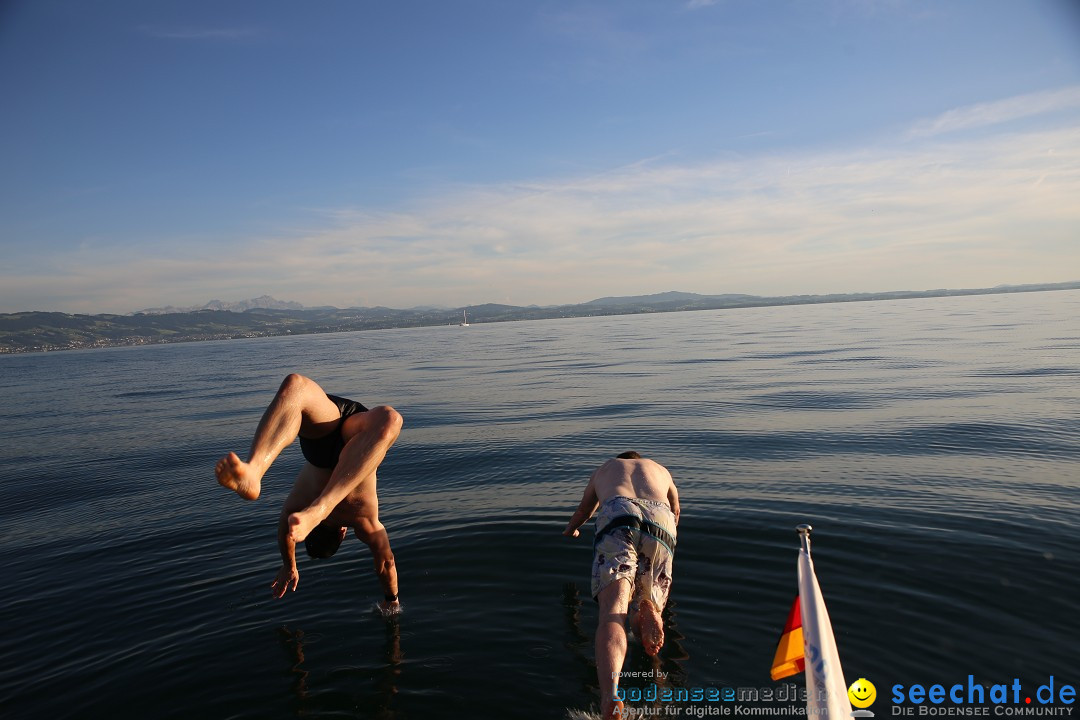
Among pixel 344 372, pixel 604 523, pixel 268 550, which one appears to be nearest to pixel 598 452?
pixel 268 550

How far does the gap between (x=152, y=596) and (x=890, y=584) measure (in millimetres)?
8327

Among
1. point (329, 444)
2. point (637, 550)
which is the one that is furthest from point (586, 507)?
point (329, 444)

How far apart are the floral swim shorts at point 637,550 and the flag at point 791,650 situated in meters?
1.41

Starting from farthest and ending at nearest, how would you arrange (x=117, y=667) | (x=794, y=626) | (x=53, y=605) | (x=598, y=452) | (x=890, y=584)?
(x=598, y=452), (x=53, y=605), (x=890, y=584), (x=117, y=667), (x=794, y=626)

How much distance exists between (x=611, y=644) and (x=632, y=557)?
0.82m

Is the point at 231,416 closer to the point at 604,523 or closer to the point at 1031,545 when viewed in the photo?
the point at 604,523

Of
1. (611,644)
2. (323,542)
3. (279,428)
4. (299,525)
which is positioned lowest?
(611,644)

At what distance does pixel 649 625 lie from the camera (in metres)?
4.84

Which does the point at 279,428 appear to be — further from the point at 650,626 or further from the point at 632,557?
the point at 650,626

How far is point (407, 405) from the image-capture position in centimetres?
2333

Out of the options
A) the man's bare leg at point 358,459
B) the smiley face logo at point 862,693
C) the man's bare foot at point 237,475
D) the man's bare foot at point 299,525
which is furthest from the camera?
the smiley face logo at point 862,693

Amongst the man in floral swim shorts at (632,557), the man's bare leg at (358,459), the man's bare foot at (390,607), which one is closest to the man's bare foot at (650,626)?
the man in floral swim shorts at (632,557)

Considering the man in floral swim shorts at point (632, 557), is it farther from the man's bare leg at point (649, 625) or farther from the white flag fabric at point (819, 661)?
the white flag fabric at point (819, 661)

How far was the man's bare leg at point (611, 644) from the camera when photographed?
13.7 ft
